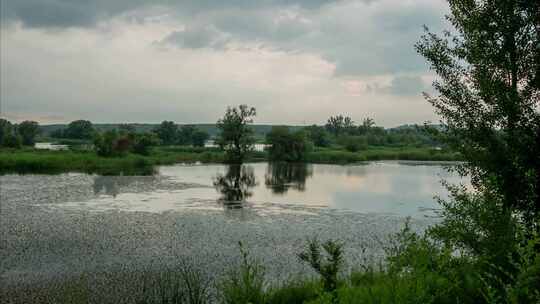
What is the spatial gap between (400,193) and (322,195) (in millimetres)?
7479

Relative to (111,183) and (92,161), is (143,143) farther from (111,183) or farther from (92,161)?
(111,183)

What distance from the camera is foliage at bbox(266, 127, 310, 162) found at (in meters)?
85.4

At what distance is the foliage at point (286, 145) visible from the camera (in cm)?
8544

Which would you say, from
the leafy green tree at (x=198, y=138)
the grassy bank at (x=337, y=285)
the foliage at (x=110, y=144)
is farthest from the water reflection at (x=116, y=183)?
the leafy green tree at (x=198, y=138)

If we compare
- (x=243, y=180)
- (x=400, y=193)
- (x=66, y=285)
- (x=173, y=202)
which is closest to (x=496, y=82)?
(x=66, y=285)

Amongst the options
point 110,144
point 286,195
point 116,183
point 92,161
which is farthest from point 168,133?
point 286,195

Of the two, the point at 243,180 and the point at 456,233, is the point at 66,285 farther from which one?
the point at 243,180

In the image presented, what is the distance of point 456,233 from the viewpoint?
316 inches

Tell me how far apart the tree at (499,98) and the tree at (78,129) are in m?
129

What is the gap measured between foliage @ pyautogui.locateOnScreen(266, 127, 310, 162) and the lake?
4136 cm

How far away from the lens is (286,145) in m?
86.1

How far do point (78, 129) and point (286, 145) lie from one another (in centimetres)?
7622

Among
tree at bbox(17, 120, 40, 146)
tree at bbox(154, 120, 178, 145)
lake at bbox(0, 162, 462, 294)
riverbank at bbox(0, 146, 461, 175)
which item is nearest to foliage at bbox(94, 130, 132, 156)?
riverbank at bbox(0, 146, 461, 175)

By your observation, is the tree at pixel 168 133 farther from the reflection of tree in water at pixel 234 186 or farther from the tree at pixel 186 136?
the reflection of tree in water at pixel 234 186
